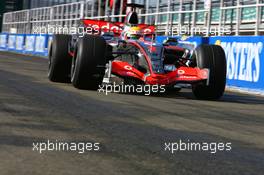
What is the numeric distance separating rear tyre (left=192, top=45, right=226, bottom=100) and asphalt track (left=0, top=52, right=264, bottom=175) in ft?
1.17

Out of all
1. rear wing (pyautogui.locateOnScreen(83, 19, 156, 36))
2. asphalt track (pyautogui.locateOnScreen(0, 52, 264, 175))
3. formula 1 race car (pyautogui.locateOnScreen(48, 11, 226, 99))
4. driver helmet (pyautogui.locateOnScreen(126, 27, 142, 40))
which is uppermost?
rear wing (pyautogui.locateOnScreen(83, 19, 156, 36))

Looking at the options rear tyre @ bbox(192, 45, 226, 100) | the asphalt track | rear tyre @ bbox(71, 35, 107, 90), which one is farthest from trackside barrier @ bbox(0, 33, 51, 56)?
the asphalt track

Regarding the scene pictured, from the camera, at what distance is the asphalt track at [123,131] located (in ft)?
13.1

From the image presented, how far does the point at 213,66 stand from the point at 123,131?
4.27 m

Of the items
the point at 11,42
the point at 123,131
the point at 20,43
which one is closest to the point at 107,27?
the point at 123,131

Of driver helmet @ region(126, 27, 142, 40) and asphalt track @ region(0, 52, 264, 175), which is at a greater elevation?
driver helmet @ region(126, 27, 142, 40)

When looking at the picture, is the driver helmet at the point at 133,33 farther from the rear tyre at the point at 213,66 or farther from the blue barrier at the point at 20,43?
the blue barrier at the point at 20,43

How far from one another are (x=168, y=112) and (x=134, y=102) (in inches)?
40.7

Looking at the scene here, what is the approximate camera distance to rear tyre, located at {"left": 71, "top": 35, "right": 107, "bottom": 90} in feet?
30.3

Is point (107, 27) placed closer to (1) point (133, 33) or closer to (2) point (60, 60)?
(1) point (133, 33)

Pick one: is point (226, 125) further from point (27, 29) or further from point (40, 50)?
point (27, 29)

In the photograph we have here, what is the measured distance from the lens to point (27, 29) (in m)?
40.6

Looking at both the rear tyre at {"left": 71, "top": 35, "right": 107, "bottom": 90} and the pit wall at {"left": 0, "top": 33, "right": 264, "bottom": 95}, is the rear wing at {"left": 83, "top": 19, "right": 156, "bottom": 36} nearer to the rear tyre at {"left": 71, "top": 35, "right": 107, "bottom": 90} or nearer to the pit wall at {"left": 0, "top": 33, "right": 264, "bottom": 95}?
the pit wall at {"left": 0, "top": 33, "right": 264, "bottom": 95}

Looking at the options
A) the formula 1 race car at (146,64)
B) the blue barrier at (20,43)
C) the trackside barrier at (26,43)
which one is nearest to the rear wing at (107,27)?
the formula 1 race car at (146,64)
